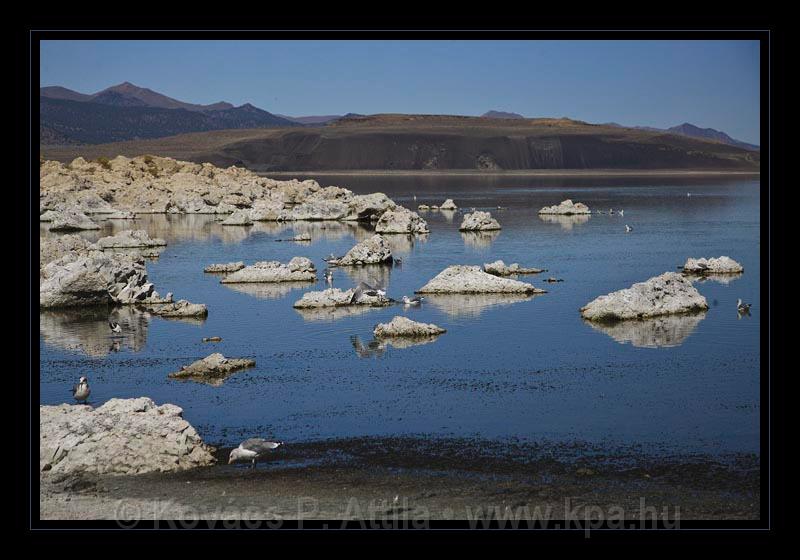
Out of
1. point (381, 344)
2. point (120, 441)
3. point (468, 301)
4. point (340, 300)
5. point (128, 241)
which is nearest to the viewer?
point (120, 441)

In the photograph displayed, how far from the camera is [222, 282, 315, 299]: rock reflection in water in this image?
1898 centimetres

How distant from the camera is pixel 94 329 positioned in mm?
15938

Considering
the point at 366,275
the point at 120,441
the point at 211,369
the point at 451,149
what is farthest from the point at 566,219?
the point at 451,149

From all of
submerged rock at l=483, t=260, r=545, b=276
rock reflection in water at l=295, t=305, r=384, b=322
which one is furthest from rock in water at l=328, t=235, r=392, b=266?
rock reflection in water at l=295, t=305, r=384, b=322

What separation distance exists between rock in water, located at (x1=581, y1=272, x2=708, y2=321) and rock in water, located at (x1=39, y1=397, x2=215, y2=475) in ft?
27.2

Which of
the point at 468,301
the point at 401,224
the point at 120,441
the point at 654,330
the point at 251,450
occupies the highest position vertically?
the point at 401,224

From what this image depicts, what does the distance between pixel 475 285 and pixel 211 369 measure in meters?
6.74

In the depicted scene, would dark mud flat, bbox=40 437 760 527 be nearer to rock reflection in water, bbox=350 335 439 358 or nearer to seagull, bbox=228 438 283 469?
seagull, bbox=228 438 283 469

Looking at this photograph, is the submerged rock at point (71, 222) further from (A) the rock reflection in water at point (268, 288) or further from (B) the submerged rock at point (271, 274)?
(A) the rock reflection in water at point (268, 288)

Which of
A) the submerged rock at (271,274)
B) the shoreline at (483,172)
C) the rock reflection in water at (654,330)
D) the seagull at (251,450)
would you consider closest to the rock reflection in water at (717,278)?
the rock reflection in water at (654,330)

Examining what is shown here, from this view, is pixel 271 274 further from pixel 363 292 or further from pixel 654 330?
pixel 654 330
